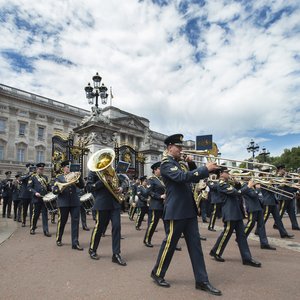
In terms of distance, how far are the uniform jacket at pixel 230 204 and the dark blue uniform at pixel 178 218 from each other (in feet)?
5.04

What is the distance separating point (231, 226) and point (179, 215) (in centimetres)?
185

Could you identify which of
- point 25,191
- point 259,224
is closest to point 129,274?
point 259,224

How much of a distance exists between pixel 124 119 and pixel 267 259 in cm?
4747

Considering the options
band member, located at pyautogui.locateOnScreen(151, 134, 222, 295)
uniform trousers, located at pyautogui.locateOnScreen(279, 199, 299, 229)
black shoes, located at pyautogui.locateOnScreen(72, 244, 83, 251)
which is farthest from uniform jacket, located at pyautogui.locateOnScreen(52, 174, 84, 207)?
uniform trousers, located at pyautogui.locateOnScreen(279, 199, 299, 229)

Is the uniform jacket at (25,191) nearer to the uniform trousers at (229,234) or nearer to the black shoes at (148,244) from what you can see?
the black shoes at (148,244)

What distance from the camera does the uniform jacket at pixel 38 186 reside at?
27.9ft

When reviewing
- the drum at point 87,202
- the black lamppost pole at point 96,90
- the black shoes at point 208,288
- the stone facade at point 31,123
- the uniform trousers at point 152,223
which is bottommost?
the black shoes at point 208,288

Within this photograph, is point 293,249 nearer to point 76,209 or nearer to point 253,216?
point 253,216

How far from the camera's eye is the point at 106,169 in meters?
5.71

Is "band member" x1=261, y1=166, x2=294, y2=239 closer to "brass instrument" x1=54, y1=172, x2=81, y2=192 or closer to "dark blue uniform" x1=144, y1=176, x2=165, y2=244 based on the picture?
"dark blue uniform" x1=144, y1=176, x2=165, y2=244

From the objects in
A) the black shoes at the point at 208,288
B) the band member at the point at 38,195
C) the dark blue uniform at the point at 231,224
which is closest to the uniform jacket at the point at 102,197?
the dark blue uniform at the point at 231,224

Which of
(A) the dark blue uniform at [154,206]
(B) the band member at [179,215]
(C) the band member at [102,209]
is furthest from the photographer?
(A) the dark blue uniform at [154,206]

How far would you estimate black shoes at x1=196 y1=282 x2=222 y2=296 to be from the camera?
3.59 m

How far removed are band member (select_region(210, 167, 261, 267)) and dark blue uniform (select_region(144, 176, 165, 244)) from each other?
183 centimetres
